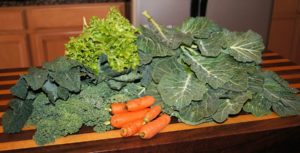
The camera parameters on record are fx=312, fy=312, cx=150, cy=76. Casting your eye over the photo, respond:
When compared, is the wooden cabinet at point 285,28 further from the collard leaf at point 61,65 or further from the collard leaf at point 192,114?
the collard leaf at point 61,65

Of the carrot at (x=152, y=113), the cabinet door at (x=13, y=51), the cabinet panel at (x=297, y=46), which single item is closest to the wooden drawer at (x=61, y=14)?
the cabinet door at (x=13, y=51)

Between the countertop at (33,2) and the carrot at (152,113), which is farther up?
the countertop at (33,2)

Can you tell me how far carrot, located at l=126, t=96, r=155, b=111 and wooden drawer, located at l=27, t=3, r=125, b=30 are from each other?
1.65 meters

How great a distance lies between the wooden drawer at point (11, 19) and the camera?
2.49 m

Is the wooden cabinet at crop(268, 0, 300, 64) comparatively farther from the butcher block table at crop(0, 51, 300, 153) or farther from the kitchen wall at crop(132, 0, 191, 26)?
the butcher block table at crop(0, 51, 300, 153)

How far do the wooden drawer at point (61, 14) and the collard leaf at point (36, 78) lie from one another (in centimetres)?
158

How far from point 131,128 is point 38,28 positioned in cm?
184

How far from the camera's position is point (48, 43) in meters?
2.69

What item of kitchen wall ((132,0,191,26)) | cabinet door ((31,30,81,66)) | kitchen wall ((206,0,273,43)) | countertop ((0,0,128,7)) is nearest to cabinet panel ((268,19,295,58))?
kitchen wall ((206,0,273,43))

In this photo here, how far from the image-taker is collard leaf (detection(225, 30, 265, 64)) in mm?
1201

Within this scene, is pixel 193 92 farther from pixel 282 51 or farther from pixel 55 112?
pixel 282 51

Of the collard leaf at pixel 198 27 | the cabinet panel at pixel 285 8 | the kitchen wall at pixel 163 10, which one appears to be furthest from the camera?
the cabinet panel at pixel 285 8

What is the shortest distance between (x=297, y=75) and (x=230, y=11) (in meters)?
1.21

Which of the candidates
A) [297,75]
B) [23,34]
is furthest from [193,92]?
[23,34]
